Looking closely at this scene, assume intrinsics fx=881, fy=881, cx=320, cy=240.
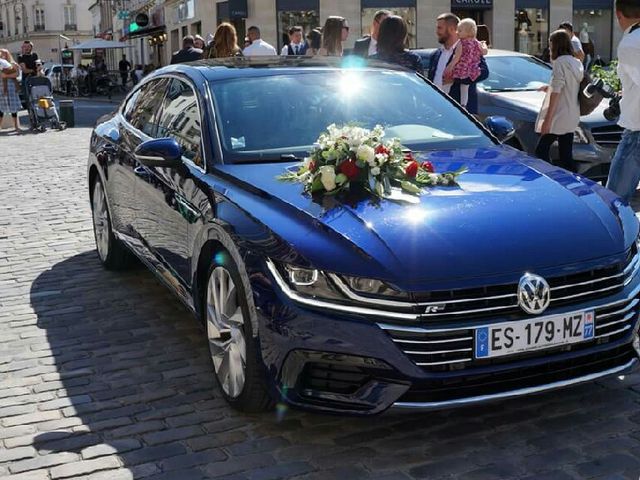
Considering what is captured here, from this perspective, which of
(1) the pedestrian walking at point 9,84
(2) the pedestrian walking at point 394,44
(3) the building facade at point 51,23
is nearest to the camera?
(2) the pedestrian walking at point 394,44

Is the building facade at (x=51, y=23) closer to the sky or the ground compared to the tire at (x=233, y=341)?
closer to the sky

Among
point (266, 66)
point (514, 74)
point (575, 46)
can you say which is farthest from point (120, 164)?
point (575, 46)

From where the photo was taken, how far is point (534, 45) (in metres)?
33.2

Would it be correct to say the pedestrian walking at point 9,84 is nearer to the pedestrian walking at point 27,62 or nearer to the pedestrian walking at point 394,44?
the pedestrian walking at point 27,62

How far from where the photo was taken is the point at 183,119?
500 cm

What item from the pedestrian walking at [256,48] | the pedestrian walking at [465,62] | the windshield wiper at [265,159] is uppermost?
the pedestrian walking at [256,48]

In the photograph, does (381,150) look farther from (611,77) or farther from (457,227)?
(611,77)

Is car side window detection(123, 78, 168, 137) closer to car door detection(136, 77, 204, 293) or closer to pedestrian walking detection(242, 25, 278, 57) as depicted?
car door detection(136, 77, 204, 293)

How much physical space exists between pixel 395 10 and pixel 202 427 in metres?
29.9

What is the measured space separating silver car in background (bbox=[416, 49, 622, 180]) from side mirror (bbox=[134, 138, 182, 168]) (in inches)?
212

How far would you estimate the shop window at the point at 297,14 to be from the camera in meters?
31.8

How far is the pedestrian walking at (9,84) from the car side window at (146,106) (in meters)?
14.6

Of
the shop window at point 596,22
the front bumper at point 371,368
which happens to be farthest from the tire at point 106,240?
the shop window at point 596,22

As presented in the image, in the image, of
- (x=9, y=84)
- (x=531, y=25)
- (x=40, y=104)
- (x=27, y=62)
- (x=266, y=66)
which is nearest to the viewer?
(x=266, y=66)
